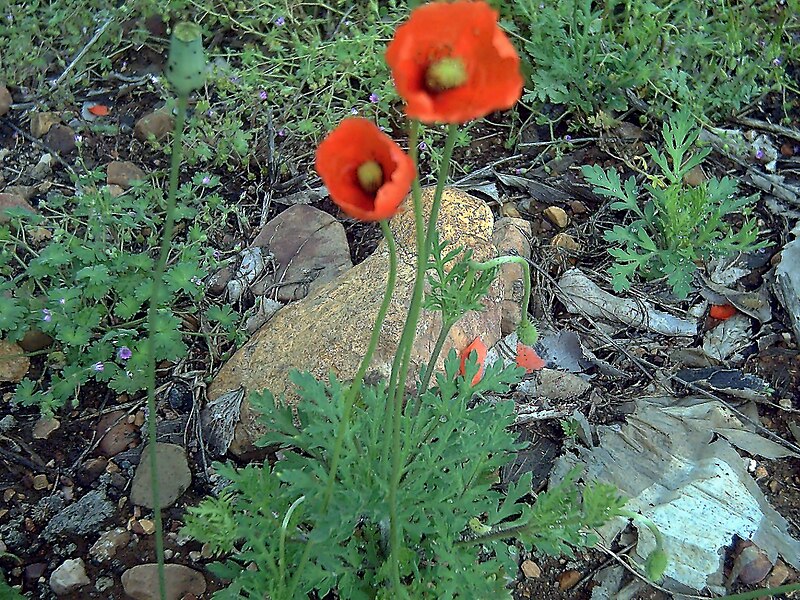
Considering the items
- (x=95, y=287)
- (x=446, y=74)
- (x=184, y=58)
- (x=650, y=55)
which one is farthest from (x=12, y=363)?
(x=650, y=55)

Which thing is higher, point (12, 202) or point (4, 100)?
point (4, 100)

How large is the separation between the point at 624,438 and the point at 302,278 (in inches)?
50.7

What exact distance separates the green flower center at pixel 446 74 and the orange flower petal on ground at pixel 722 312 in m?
2.15

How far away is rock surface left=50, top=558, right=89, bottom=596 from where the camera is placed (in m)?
2.22

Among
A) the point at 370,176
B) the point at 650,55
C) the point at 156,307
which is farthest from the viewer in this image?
the point at 650,55

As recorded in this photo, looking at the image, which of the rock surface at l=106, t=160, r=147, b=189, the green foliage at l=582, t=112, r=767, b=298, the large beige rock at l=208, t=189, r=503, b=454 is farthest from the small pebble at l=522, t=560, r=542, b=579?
the rock surface at l=106, t=160, r=147, b=189

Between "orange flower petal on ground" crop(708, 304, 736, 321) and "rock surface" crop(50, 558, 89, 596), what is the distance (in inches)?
90.8

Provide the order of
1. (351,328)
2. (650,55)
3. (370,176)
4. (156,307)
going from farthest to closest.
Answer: (650,55)
(351,328)
(156,307)
(370,176)

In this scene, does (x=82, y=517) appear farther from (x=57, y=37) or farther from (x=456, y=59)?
(x=57, y=37)

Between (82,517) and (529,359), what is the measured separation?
5.01 feet

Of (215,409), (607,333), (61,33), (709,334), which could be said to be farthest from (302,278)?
(61,33)

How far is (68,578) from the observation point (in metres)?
2.23

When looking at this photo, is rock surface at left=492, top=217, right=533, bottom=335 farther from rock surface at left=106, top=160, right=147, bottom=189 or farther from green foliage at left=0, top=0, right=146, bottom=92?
green foliage at left=0, top=0, right=146, bottom=92

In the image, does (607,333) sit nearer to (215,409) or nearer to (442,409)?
(442,409)
